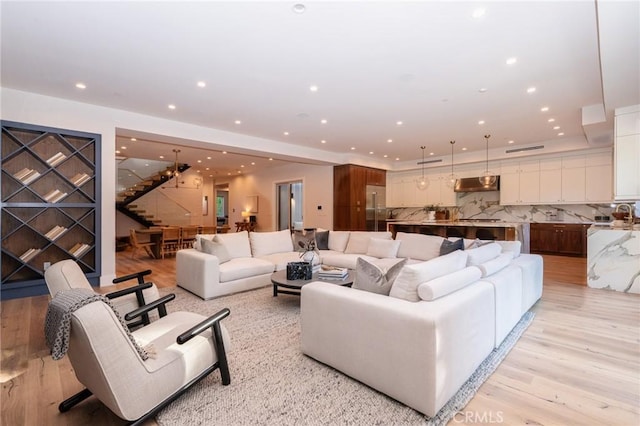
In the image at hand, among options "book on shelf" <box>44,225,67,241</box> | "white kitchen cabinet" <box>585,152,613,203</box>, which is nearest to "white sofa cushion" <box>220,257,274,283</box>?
"book on shelf" <box>44,225,67,241</box>

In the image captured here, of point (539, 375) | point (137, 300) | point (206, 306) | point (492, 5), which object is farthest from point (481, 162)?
point (137, 300)

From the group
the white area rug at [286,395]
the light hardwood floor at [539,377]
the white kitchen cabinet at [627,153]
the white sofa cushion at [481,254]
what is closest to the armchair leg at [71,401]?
→ the light hardwood floor at [539,377]

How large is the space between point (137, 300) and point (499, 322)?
132 inches

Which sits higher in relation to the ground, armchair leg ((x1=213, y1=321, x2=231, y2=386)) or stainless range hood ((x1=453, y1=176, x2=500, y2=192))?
stainless range hood ((x1=453, y1=176, x2=500, y2=192))

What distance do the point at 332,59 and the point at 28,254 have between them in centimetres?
512

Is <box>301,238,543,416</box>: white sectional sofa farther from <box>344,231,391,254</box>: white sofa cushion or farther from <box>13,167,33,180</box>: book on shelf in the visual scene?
<box>13,167,33,180</box>: book on shelf

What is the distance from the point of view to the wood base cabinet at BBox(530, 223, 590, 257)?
23.6 ft

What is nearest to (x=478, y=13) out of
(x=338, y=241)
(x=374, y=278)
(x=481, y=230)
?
(x=374, y=278)

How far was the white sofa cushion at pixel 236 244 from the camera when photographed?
481cm

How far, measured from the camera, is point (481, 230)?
6277 mm

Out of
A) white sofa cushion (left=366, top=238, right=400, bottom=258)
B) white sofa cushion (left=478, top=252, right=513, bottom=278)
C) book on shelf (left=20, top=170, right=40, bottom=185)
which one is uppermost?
book on shelf (left=20, top=170, right=40, bottom=185)

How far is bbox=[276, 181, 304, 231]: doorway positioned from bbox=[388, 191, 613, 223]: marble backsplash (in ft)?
13.5

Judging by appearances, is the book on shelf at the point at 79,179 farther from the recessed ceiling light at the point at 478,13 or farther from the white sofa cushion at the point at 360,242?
the recessed ceiling light at the point at 478,13

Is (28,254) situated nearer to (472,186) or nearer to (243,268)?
(243,268)
